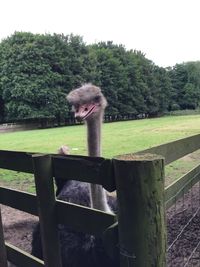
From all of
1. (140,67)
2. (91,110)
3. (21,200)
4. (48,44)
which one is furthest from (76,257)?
(140,67)

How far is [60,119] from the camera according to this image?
45.2 metres

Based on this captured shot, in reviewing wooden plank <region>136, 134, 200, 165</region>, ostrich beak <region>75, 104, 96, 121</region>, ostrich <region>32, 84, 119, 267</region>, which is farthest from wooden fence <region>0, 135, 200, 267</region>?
ostrich beak <region>75, 104, 96, 121</region>

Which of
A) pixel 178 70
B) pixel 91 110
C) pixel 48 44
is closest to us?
pixel 91 110

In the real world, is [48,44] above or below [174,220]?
above

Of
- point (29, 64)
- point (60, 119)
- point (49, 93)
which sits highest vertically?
point (29, 64)

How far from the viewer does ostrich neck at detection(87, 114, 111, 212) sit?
3.10 m

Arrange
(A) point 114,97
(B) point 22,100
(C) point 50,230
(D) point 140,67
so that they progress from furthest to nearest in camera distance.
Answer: (D) point 140,67 < (A) point 114,97 < (B) point 22,100 < (C) point 50,230

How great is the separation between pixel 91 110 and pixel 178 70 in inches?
3248

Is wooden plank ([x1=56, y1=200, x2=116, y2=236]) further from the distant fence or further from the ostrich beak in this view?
the distant fence

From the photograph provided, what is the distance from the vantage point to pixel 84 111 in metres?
3.58

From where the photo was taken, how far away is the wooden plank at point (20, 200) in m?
2.63

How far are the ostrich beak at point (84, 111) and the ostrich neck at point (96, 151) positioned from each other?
7 centimetres

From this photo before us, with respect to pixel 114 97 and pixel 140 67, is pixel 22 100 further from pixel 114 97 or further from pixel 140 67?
pixel 140 67

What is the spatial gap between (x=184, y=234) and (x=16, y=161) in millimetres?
2911
